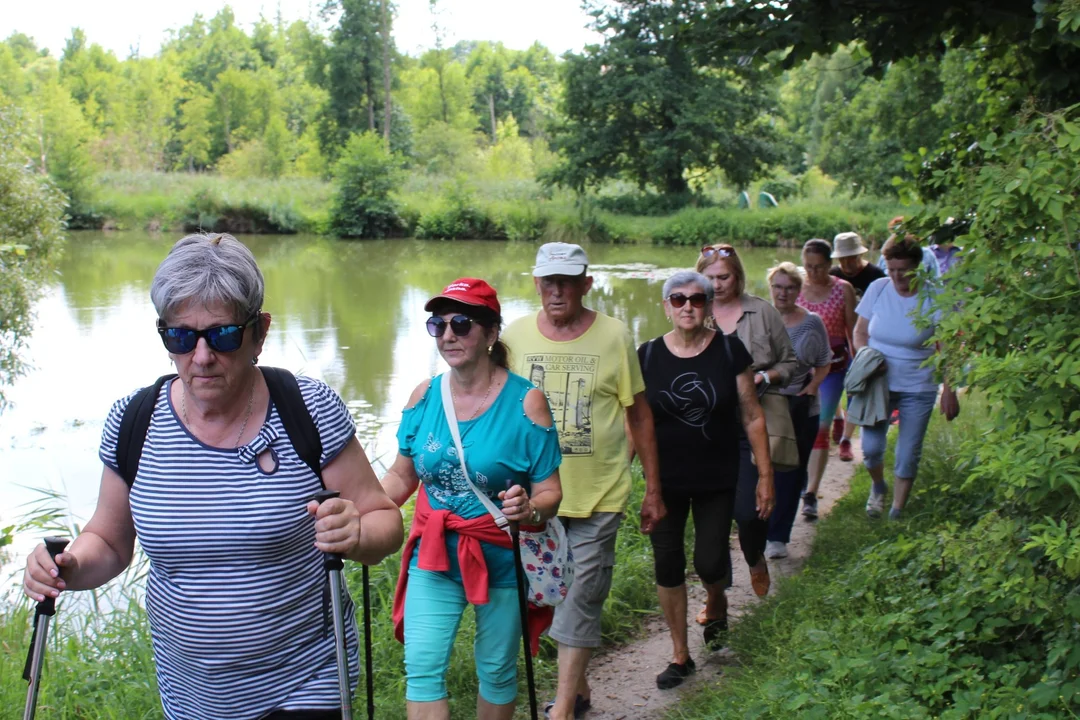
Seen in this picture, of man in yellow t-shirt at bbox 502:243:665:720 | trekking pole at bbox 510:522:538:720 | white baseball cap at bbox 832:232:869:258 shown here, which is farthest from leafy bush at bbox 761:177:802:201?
trekking pole at bbox 510:522:538:720

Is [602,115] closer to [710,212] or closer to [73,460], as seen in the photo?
[710,212]

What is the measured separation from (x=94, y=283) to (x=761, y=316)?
1011 inches

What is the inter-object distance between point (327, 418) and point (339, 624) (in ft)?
1.64

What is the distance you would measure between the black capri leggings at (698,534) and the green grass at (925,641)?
16.0 inches

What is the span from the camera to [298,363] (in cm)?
1730

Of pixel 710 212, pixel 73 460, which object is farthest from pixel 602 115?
pixel 73 460

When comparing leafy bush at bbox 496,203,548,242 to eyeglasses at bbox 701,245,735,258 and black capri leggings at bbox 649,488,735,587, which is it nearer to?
eyeglasses at bbox 701,245,735,258

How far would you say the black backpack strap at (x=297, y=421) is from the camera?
8.57 ft

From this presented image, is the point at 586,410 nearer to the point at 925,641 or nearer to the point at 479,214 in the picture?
the point at 925,641

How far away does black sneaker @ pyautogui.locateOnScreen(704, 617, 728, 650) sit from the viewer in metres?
5.24

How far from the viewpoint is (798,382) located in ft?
21.3

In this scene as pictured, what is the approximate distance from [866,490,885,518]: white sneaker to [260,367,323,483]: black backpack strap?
518cm

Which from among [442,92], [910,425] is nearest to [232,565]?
[910,425]

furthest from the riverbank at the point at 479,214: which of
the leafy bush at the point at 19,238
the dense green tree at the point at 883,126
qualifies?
the leafy bush at the point at 19,238
